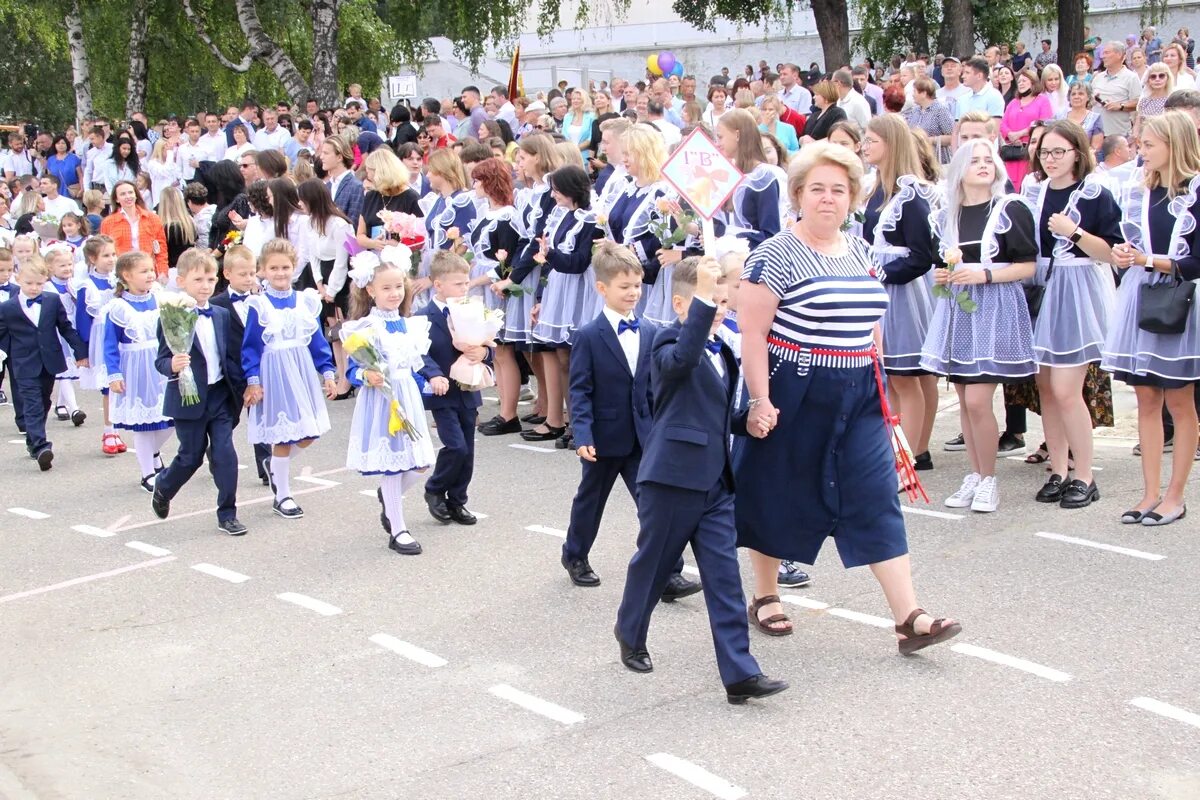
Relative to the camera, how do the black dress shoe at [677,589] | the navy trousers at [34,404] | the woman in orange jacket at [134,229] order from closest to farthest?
the black dress shoe at [677,589]
the navy trousers at [34,404]
the woman in orange jacket at [134,229]

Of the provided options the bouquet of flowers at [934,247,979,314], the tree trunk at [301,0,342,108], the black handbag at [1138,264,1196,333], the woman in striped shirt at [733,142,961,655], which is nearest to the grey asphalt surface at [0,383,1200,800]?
the woman in striped shirt at [733,142,961,655]

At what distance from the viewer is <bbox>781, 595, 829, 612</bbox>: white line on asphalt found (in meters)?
6.38

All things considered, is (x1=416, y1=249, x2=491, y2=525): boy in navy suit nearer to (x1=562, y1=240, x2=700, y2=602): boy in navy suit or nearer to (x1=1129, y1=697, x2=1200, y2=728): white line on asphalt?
(x1=562, y1=240, x2=700, y2=602): boy in navy suit

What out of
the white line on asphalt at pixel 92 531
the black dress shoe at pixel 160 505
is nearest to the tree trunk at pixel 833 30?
the black dress shoe at pixel 160 505

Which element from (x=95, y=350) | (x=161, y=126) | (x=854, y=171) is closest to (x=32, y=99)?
(x=161, y=126)

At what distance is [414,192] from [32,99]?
41.1 metres

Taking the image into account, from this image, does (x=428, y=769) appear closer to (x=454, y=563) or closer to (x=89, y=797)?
(x=89, y=797)

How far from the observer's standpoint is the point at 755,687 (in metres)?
5.21

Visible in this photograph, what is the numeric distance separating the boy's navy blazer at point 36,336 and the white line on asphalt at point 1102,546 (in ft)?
24.8

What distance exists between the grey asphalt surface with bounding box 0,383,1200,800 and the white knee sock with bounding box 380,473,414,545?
0.56 ft

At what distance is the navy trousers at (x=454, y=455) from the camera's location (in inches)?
317

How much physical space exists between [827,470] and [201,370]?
14.1ft

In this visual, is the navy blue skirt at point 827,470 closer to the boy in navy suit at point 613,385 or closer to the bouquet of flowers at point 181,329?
the boy in navy suit at point 613,385

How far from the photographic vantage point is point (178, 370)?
8258 mm
